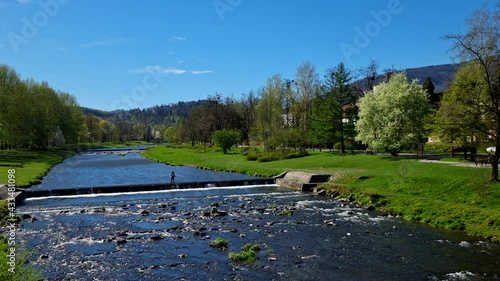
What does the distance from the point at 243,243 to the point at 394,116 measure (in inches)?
1593

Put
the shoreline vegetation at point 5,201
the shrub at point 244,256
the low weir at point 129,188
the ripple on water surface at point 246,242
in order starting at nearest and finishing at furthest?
the shoreline vegetation at point 5,201, the ripple on water surface at point 246,242, the shrub at point 244,256, the low weir at point 129,188

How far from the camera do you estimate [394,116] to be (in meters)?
56.9

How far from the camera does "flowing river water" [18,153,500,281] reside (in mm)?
18906

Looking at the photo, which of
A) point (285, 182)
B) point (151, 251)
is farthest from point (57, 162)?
point (151, 251)

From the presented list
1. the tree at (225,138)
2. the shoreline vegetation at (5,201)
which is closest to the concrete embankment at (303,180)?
the shoreline vegetation at (5,201)

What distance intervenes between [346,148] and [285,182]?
34022 millimetres

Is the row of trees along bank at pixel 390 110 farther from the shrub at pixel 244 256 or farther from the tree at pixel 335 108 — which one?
the shrub at pixel 244 256

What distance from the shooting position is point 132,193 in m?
44.8

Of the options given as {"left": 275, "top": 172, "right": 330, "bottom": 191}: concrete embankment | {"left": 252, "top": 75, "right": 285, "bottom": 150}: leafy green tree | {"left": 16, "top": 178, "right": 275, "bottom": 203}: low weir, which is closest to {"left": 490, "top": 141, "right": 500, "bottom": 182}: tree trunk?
{"left": 275, "top": 172, "right": 330, "bottom": 191}: concrete embankment

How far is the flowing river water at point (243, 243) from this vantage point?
1891 cm

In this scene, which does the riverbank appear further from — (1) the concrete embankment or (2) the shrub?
(2) the shrub

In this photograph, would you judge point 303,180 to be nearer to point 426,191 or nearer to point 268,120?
point 426,191

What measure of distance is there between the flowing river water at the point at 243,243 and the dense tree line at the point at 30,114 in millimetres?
52654

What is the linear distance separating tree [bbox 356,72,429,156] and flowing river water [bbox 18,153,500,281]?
22.9 metres
